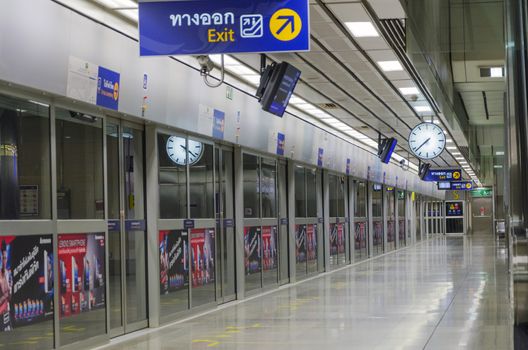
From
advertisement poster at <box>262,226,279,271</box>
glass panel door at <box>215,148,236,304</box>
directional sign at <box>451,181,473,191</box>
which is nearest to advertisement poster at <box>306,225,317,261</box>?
advertisement poster at <box>262,226,279,271</box>

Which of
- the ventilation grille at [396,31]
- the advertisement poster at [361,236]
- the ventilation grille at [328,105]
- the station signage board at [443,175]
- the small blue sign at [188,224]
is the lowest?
the advertisement poster at [361,236]

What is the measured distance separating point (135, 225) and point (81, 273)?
171 cm

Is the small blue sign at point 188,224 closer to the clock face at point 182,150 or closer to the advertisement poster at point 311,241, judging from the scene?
the clock face at point 182,150

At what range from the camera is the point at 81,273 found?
8.48m

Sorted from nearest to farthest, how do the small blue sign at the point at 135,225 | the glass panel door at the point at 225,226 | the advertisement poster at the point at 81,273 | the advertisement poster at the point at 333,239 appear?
the advertisement poster at the point at 81,273
the small blue sign at the point at 135,225
the glass panel door at the point at 225,226
the advertisement poster at the point at 333,239

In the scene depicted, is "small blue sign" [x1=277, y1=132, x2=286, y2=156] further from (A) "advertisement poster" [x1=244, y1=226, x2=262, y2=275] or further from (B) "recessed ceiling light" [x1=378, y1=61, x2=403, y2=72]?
(B) "recessed ceiling light" [x1=378, y1=61, x2=403, y2=72]

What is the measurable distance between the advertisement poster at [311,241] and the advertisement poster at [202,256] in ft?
21.8

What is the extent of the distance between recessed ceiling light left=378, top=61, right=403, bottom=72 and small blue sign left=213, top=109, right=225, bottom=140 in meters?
2.72

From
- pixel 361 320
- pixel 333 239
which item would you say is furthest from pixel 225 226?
pixel 333 239

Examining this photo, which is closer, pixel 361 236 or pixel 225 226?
pixel 225 226

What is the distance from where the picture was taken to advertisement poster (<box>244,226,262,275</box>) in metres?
14.4

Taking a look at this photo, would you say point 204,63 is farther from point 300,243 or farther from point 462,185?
point 462,185

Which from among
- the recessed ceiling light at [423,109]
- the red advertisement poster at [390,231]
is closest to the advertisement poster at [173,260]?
the recessed ceiling light at [423,109]

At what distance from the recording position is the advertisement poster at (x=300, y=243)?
705 inches
